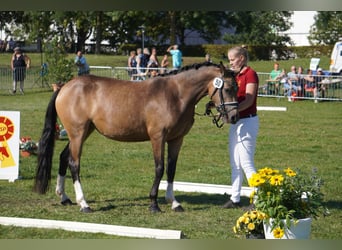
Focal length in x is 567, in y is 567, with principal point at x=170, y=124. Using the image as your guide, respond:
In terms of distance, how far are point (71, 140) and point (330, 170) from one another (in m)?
4.52

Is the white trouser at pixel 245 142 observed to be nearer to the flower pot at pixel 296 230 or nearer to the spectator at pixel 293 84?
the flower pot at pixel 296 230

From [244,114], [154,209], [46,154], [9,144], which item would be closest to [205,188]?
[154,209]

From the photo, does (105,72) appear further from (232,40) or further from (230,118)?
(232,40)

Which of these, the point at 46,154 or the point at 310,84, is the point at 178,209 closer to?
the point at 46,154

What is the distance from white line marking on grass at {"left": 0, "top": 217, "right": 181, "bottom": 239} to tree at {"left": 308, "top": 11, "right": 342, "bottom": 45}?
28.7m

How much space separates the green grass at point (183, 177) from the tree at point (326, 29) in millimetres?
18605

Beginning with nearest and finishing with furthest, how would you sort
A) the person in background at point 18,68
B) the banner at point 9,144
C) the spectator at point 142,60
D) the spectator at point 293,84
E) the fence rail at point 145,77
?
the banner at point 9,144 → the spectator at point 293,84 → the fence rail at point 145,77 → the person in background at point 18,68 → the spectator at point 142,60

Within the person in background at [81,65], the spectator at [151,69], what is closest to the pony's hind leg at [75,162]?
the spectator at [151,69]

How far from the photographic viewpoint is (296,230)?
5035 mm

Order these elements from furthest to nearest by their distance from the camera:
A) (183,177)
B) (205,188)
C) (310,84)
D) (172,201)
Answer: (310,84)
(183,177)
(205,188)
(172,201)

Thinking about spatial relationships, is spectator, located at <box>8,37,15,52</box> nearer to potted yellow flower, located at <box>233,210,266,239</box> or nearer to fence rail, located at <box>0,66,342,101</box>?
fence rail, located at <box>0,66,342,101</box>

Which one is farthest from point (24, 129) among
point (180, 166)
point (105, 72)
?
point (105, 72)

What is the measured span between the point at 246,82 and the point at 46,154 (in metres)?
2.56

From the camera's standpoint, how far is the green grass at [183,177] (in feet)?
19.9
